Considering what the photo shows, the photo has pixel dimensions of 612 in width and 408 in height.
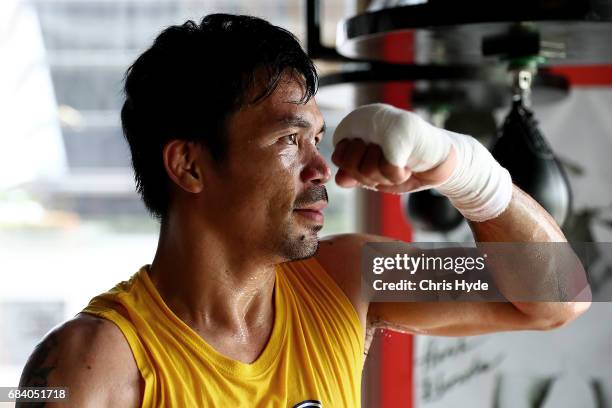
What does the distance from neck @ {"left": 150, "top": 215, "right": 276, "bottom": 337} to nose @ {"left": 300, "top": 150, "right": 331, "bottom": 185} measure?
0.35 feet

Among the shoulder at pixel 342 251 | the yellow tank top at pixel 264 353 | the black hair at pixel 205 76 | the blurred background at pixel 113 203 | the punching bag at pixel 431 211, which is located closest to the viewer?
the yellow tank top at pixel 264 353

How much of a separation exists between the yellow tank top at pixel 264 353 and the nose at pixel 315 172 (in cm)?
16

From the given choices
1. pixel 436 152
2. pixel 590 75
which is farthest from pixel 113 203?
pixel 436 152

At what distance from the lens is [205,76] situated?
3.41 feet

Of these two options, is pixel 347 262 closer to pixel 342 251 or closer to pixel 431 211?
pixel 342 251

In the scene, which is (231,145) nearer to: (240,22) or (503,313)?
(240,22)

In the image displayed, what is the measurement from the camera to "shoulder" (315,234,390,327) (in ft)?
3.69

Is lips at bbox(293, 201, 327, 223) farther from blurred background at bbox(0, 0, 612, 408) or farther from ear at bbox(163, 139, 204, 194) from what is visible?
blurred background at bbox(0, 0, 612, 408)

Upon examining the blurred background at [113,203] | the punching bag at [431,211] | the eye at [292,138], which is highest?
the eye at [292,138]

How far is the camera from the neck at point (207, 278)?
1022 mm

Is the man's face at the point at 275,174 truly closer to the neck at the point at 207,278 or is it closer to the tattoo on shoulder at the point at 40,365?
the neck at the point at 207,278

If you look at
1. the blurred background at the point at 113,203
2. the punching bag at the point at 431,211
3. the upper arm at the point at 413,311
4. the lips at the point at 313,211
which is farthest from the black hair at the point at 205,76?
the blurred background at the point at 113,203

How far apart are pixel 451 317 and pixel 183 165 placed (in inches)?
15.5

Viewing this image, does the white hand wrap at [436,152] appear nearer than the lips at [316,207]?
Yes
